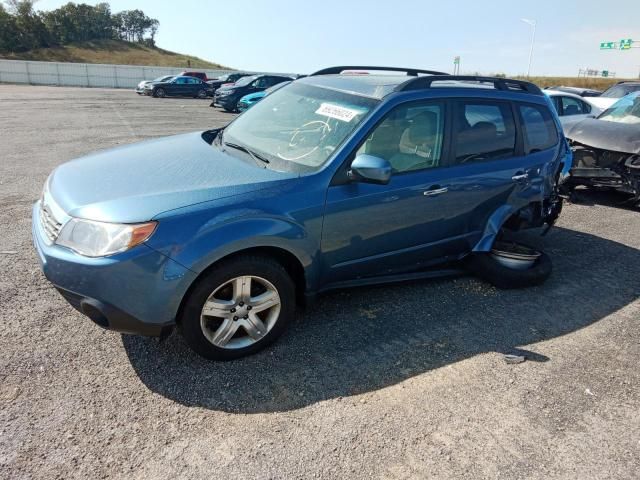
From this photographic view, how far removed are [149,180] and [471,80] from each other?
293cm

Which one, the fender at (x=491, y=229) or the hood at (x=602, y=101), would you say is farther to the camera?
the hood at (x=602, y=101)

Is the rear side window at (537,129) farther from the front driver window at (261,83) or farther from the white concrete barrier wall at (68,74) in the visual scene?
the white concrete barrier wall at (68,74)

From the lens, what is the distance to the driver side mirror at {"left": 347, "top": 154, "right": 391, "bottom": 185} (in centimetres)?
311

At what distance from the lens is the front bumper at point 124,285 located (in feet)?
8.45

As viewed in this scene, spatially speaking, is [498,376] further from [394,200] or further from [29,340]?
[29,340]

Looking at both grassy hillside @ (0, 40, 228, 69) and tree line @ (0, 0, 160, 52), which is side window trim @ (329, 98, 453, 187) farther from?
tree line @ (0, 0, 160, 52)

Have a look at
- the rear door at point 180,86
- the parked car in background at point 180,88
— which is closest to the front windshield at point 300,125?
the parked car in background at point 180,88

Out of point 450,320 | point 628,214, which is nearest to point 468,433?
point 450,320

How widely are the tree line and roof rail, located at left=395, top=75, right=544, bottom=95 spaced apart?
69.1 meters

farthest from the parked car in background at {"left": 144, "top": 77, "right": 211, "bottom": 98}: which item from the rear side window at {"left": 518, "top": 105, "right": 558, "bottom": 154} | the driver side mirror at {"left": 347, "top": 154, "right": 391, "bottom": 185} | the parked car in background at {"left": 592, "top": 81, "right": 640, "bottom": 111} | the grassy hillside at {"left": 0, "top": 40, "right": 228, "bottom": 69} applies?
the grassy hillside at {"left": 0, "top": 40, "right": 228, "bottom": 69}

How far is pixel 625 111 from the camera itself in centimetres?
837

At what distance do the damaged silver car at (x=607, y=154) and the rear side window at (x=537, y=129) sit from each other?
3197 millimetres

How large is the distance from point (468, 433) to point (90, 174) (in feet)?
9.68

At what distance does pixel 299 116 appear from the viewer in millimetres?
3789
